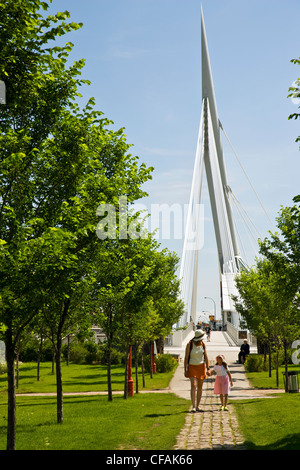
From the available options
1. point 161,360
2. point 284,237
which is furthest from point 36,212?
point 161,360

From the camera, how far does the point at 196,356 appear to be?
37.7 ft

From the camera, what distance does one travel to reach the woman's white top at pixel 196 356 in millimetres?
11453

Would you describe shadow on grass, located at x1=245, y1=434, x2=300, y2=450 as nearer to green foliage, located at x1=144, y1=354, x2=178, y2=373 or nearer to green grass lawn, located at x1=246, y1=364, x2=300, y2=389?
green grass lawn, located at x1=246, y1=364, x2=300, y2=389

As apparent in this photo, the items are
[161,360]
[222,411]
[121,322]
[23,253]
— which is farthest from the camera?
[161,360]

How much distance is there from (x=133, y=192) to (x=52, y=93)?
497 cm

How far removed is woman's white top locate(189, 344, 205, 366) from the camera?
1145 cm

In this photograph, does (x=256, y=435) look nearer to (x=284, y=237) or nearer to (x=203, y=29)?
(x=284, y=237)

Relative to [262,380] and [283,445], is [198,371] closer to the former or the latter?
[283,445]

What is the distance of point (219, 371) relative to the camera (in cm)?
1209

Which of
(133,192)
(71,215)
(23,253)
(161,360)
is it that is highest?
(133,192)

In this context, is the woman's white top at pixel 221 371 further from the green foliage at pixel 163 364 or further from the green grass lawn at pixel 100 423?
the green foliage at pixel 163 364

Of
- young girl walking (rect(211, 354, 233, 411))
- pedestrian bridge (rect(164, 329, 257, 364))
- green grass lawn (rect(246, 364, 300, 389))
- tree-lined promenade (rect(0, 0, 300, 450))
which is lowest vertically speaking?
pedestrian bridge (rect(164, 329, 257, 364))

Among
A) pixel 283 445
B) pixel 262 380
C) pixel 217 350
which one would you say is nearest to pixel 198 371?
pixel 283 445

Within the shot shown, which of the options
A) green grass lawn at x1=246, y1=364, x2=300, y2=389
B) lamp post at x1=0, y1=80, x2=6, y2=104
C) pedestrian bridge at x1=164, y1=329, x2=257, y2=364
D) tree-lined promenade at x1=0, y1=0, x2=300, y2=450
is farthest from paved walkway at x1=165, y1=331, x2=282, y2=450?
pedestrian bridge at x1=164, y1=329, x2=257, y2=364
